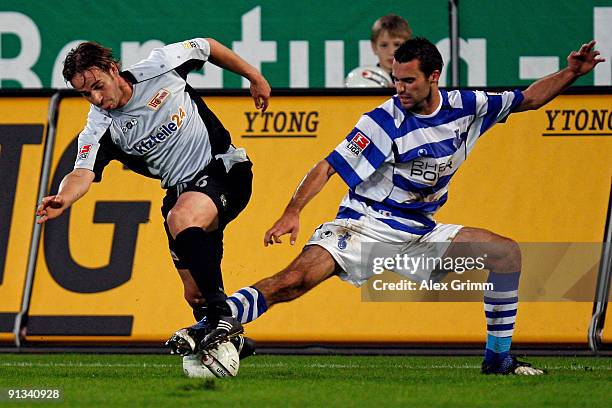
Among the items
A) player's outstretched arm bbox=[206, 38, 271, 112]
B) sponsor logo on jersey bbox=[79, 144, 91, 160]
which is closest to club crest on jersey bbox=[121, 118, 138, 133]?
sponsor logo on jersey bbox=[79, 144, 91, 160]

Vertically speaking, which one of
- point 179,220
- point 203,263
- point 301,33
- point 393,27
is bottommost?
point 203,263

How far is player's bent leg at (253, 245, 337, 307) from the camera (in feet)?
22.5

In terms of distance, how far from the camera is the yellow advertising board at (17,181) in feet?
27.5

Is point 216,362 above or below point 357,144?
below

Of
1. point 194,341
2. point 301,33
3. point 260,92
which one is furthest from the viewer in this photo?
point 301,33

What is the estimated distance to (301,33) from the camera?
10797mm

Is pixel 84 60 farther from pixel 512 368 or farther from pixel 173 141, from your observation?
pixel 512 368

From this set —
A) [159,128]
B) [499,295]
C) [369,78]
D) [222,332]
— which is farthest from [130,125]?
[369,78]

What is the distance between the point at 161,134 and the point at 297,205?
42.1 inches

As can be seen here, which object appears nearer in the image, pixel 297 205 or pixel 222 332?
pixel 222 332

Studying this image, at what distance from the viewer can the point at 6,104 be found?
8.52 metres

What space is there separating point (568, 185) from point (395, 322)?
55.2 inches

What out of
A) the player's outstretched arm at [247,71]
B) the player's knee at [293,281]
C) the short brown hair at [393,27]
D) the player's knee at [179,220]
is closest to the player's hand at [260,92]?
the player's outstretched arm at [247,71]

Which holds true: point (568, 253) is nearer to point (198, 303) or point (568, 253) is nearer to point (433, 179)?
point (433, 179)
